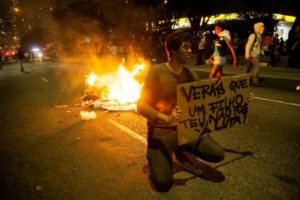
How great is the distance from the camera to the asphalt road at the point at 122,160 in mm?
3949

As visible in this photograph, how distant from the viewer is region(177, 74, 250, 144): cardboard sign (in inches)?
149

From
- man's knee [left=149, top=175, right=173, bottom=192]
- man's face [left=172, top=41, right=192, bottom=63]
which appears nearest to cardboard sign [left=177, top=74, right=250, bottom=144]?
man's face [left=172, top=41, right=192, bottom=63]

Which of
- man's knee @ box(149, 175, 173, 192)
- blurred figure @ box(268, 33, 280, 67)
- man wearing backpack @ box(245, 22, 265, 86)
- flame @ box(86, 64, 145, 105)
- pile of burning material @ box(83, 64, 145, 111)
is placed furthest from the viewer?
blurred figure @ box(268, 33, 280, 67)

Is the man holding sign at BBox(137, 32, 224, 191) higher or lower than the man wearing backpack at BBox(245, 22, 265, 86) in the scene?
lower

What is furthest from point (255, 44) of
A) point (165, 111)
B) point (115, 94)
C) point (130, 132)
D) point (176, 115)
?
point (176, 115)

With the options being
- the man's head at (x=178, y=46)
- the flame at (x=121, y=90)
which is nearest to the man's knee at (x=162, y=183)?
the man's head at (x=178, y=46)

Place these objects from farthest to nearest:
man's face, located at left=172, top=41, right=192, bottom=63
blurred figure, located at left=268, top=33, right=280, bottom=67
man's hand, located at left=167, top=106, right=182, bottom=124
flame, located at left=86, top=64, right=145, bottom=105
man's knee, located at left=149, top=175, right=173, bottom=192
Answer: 1. blurred figure, located at left=268, top=33, right=280, bottom=67
2. flame, located at left=86, top=64, right=145, bottom=105
3. man's face, located at left=172, top=41, right=192, bottom=63
4. man's knee, located at left=149, top=175, right=173, bottom=192
5. man's hand, located at left=167, top=106, right=182, bottom=124

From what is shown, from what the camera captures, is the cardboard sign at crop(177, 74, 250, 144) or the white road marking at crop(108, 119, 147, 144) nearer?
the cardboard sign at crop(177, 74, 250, 144)

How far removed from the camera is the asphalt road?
13.0 feet

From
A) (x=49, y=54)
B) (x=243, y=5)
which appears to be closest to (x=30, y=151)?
(x=243, y=5)

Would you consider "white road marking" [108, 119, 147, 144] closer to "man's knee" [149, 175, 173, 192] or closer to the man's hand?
"man's knee" [149, 175, 173, 192]

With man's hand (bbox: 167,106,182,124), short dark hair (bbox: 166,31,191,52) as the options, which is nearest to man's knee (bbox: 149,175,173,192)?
man's hand (bbox: 167,106,182,124)

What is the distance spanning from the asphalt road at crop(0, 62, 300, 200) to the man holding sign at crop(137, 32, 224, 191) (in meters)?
0.33

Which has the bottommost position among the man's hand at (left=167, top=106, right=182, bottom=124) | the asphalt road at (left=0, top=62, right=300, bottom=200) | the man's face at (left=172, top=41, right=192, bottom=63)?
the asphalt road at (left=0, top=62, right=300, bottom=200)
